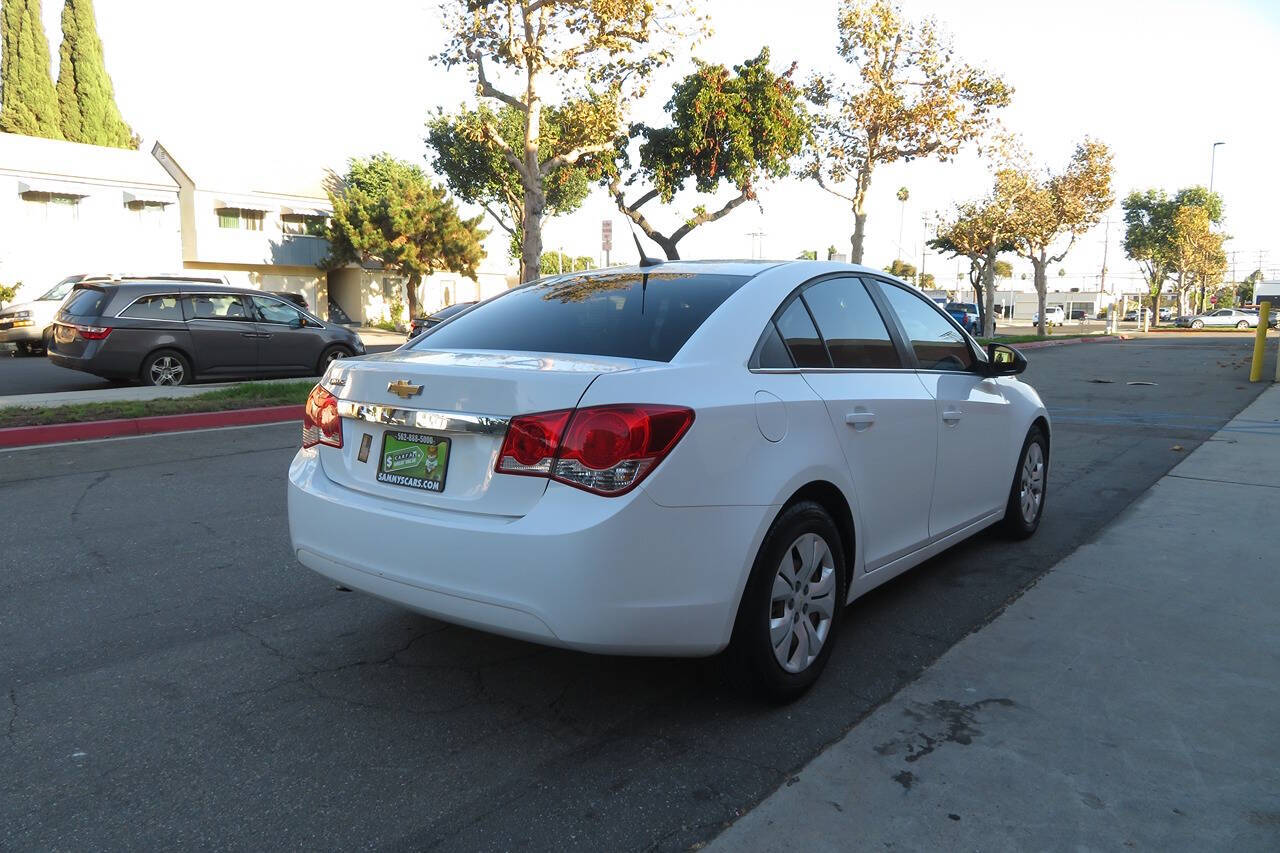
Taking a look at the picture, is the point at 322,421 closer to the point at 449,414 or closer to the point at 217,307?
the point at 449,414

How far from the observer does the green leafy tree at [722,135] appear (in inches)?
1104

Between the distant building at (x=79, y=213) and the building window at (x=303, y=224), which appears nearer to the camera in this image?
the distant building at (x=79, y=213)

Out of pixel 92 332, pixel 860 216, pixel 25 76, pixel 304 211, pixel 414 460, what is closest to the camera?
pixel 414 460

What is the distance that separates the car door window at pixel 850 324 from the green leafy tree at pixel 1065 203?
115ft

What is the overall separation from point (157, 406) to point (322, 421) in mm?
7949

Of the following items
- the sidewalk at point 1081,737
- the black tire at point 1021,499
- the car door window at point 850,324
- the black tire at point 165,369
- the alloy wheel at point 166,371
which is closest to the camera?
the sidewalk at point 1081,737

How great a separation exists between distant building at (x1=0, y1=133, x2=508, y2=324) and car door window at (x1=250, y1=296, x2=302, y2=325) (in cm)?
1379

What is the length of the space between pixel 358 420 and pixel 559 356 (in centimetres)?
78

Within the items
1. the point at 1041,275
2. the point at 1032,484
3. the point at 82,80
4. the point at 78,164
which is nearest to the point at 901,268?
the point at 1041,275

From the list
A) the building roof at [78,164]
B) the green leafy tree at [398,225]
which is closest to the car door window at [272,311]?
the building roof at [78,164]

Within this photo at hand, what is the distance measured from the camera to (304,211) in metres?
41.7

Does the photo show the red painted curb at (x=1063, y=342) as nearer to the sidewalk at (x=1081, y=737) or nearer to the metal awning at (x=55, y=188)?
the sidewalk at (x=1081, y=737)

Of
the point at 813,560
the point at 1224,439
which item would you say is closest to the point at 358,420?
the point at 813,560

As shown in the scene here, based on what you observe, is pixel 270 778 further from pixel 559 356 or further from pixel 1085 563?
pixel 1085 563
